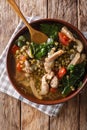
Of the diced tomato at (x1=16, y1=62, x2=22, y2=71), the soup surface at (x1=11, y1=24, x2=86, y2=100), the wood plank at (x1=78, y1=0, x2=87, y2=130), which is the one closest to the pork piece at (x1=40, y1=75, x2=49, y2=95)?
the soup surface at (x1=11, y1=24, x2=86, y2=100)

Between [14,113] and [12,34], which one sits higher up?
[12,34]

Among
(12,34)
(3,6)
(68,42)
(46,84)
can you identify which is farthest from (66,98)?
(3,6)

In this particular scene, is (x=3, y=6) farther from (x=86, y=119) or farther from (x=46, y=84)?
(x=86, y=119)

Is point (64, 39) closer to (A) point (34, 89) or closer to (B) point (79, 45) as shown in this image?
(B) point (79, 45)

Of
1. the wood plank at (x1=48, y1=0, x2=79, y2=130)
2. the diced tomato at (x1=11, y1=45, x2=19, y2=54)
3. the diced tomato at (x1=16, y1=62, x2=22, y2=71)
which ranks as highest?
the diced tomato at (x1=11, y1=45, x2=19, y2=54)

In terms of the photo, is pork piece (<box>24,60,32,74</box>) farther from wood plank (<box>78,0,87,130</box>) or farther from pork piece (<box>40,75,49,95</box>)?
wood plank (<box>78,0,87,130</box>)

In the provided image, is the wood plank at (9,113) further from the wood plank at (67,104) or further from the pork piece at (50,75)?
the pork piece at (50,75)

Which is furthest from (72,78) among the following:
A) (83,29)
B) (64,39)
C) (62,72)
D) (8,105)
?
(8,105)

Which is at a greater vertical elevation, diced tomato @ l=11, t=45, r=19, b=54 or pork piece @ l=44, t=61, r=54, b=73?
diced tomato @ l=11, t=45, r=19, b=54
